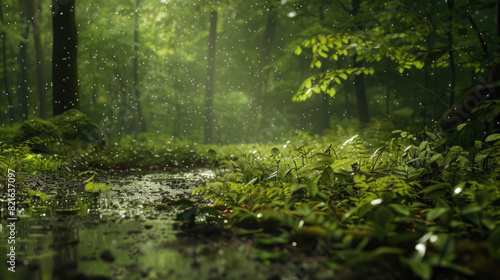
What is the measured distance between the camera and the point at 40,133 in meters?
7.60

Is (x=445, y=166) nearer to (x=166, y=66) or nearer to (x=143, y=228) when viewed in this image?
(x=143, y=228)

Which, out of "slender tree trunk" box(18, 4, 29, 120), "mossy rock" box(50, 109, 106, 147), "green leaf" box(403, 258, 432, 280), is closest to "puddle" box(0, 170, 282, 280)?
"green leaf" box(403, 258, 432, 280)

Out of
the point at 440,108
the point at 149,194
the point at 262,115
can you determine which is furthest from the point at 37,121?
the point at 262,115

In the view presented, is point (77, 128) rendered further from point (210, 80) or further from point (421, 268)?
point (210, 80)

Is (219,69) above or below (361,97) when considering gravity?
above

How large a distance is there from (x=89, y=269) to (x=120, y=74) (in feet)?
83.6

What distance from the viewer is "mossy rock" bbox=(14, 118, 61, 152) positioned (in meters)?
7.27

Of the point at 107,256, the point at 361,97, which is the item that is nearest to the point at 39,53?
the point at 361,97

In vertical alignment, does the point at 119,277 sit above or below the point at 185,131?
below

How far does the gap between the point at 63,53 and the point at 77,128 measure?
2.00m

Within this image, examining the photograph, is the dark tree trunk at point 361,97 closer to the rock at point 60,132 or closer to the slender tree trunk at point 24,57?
the rock at point 60,132

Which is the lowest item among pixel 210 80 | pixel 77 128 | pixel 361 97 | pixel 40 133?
pixel 40 133

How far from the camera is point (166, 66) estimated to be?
31188 millimetres

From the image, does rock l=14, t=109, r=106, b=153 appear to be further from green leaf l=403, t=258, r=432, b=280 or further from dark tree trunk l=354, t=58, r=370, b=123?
dark tree trunk l=354, t=58, r=370, b=123
